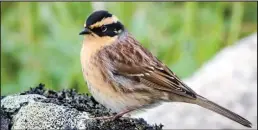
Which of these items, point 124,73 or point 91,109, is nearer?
point 91,109

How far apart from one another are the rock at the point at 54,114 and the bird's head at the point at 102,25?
1.43 feet

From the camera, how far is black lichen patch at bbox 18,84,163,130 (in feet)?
13.5

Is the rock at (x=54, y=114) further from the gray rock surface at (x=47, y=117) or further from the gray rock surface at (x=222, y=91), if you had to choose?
the gray rock surface at (x=222, y=91)

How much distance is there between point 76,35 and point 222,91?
53.8 inches

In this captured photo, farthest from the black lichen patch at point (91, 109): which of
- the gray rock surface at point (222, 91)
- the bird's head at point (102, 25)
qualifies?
the gray rock surface at point (222, 91)

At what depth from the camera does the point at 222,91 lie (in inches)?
253

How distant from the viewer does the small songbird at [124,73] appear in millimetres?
4691

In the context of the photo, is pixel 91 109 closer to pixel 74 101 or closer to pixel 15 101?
pixel 74 101

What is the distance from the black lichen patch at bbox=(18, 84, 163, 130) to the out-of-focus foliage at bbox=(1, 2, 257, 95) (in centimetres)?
237

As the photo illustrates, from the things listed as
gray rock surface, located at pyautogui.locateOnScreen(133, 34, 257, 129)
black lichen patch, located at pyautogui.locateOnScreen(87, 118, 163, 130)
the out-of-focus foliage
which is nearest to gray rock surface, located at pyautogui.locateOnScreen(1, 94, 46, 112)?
black lichen patch, located at pyautogui.locateOnScreen(87, 118, 163, 130)

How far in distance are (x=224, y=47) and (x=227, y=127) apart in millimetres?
1638

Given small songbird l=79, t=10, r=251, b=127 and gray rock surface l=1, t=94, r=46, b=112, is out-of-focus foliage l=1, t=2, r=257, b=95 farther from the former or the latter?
gray rock surface l=1, t=94, r=46, b=112

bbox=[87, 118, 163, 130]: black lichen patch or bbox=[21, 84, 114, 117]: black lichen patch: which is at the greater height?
bbox=[21, 84, 114, 117]: black lichen patch

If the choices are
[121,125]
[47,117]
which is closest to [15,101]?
[47,117]
